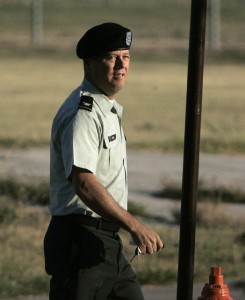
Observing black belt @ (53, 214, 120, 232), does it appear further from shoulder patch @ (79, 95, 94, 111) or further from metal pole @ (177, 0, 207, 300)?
shoulder patch @ (79, 95, 94, 111)

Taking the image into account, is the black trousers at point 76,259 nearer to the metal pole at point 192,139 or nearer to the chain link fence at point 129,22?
the metal pole at point 192,139

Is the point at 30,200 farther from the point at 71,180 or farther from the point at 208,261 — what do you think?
the point at 71,180

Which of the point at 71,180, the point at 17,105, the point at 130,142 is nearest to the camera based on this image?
the point at 71,180

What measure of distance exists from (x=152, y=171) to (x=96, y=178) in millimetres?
11781

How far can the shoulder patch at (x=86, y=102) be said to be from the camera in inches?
201

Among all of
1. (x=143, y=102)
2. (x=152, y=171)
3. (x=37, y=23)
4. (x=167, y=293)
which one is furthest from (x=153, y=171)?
(x=37, y=23)

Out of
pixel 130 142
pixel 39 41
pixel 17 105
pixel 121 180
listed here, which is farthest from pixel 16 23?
pixel 121 180

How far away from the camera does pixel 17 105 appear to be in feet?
103

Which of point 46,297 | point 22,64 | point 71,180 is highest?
point 22,64

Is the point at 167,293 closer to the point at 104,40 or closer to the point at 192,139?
the point at 192,139

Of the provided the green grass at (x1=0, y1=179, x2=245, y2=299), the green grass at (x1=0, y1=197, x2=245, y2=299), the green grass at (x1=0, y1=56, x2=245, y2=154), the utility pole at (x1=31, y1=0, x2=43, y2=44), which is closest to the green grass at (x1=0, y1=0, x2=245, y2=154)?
the green grass at (x1=0, y1=56, x2=245, y2=154)

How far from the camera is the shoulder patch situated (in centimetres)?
510

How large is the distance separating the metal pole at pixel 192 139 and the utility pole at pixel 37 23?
49.9 metres

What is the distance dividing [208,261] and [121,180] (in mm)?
4516
